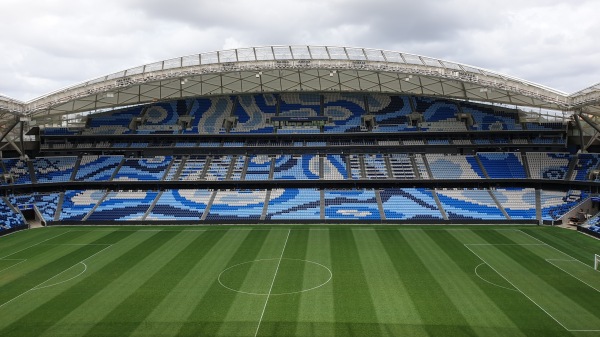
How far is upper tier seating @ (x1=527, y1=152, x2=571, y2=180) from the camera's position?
145 ft

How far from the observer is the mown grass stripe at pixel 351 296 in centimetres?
1784

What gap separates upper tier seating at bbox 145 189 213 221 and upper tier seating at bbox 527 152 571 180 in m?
33.7

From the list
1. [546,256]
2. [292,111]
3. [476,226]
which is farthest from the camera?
[292,111]

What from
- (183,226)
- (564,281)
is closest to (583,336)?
(564,281)

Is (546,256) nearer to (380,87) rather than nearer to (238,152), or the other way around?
(380,87)

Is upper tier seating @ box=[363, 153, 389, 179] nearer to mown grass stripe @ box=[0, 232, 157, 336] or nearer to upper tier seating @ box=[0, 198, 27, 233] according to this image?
mown grass stripe @ box=[0, 232, 157, 336]

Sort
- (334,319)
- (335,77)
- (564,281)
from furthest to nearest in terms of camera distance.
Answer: (335,77)
(564,281)
(334,319)

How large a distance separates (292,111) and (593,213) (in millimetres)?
32626

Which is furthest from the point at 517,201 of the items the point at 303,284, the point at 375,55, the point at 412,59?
the point at 303,284

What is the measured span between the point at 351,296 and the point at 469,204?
25.2 metres

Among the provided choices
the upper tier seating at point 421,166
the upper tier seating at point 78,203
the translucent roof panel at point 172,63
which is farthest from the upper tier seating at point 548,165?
the upper tier seating at point 78,203

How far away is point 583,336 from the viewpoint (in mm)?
16812

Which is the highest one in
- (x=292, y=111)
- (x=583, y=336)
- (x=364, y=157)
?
(x=292, y=111)

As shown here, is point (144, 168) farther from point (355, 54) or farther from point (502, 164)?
point (502, 164)
